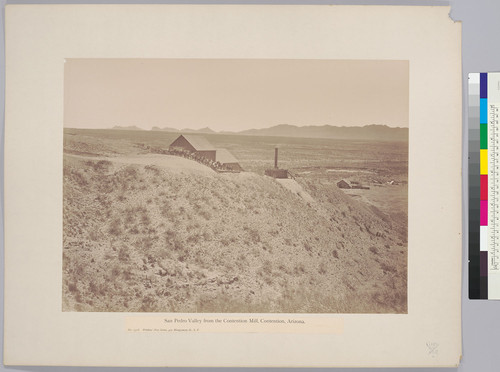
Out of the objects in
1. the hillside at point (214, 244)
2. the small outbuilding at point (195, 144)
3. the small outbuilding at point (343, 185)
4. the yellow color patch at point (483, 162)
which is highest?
the small outbuilding at point (195, 144)

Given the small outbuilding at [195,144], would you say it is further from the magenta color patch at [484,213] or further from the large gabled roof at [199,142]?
the magenta color patch at [484,213]

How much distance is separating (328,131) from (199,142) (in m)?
0.70

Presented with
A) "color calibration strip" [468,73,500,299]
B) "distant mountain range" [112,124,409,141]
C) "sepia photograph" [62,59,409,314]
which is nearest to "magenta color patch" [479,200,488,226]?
"color calibration strip" [468,73,500,299]

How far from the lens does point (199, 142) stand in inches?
100

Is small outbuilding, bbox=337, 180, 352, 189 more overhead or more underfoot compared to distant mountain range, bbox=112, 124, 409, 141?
more underfoot

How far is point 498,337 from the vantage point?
2.61 meters

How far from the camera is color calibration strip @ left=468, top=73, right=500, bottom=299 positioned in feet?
8.55

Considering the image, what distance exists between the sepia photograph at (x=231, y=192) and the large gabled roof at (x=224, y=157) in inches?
0.5

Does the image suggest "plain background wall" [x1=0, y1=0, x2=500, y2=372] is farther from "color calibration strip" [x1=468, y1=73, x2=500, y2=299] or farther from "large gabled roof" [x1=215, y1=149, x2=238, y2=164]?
"large gabled roof" [x1=215, y1=149, x2=238, y2=164]

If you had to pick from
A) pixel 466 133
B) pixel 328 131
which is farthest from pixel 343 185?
pixel 466 133

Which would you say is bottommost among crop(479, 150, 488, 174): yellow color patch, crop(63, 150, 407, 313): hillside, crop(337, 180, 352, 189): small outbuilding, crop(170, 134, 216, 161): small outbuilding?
crop(63, 150, 407, 313): hillside

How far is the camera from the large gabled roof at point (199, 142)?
2.55 m

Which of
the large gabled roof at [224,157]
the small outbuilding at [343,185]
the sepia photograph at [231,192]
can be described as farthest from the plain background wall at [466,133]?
the large gabled roof at [224,157]

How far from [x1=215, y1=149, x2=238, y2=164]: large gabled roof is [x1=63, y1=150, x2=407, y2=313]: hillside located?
0.08 m
